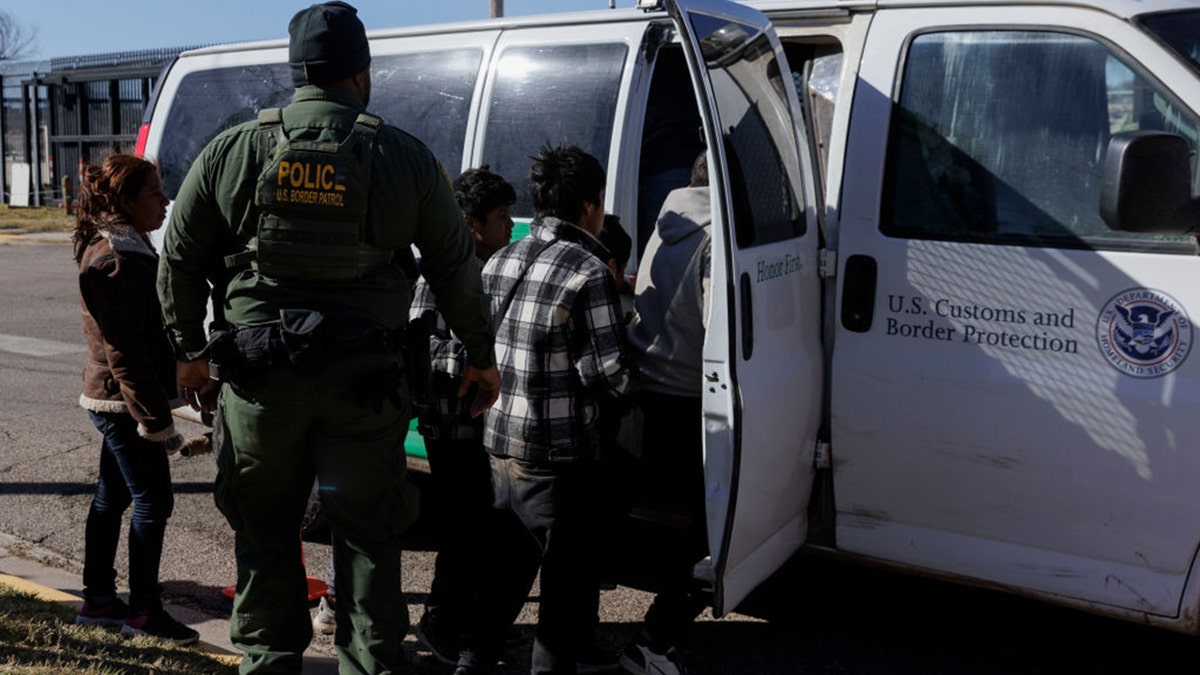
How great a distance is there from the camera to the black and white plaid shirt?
371cm

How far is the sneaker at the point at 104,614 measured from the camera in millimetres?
4293

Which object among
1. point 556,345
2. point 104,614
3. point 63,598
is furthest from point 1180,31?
point 63,598

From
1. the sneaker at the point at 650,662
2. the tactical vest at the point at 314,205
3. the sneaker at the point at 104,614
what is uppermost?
the tactical vest at the point at 314,205

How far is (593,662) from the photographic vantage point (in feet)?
13.7

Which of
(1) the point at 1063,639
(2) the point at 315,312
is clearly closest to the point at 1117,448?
(1) the point at 1063,639

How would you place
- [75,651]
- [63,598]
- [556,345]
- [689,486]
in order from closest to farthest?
[556,345] < [75,651] < [689,486] < [63,598]

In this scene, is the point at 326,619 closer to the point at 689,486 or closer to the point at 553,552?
the point at 553,552

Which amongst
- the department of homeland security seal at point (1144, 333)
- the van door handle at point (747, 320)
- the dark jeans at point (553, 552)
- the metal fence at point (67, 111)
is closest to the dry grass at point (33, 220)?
the metal fence at point (67, 111)

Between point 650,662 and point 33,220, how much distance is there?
87.2 ft

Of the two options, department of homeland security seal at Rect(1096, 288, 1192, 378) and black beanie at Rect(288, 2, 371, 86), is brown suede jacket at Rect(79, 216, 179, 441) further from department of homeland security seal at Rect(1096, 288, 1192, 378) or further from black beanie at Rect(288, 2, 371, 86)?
department of homeland security seal at Rect(1096, 288, 1192, 378)

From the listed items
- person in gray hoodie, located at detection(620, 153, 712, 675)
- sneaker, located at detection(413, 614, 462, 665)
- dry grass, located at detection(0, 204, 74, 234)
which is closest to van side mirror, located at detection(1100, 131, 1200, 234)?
person in gray hoodie, located at detection(620, 153, 712, 675)

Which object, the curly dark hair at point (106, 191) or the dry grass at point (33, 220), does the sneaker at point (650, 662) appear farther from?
the dry grass at point (33, 220)

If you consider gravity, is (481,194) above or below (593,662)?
above

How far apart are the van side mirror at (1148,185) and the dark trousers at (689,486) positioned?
1367 mm
